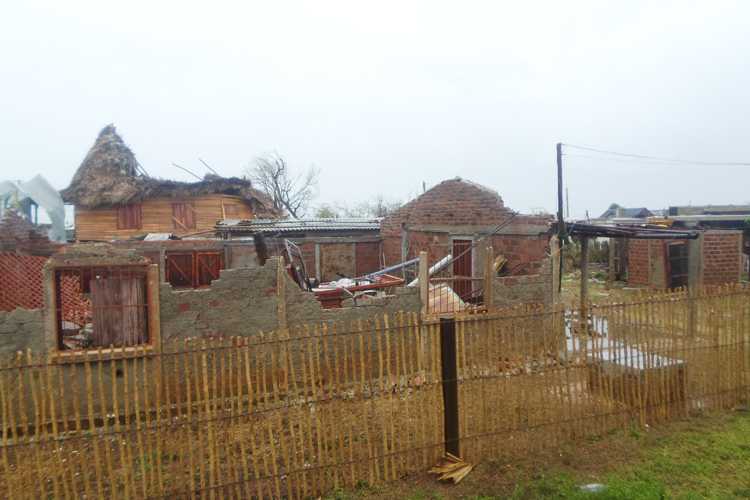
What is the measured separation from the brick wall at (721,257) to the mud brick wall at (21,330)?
19.0m

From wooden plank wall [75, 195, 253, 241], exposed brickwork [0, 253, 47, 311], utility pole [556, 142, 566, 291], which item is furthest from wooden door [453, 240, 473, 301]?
wooden plank wall [75, 195, 253, 241]

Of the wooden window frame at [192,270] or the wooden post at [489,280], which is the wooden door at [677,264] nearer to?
the wooden post at [489,280]

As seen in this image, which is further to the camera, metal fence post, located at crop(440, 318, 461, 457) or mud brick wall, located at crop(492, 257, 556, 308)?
mud brick wall, located at crop(492, 257, 556, 308)

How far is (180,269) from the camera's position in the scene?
39.2 ft

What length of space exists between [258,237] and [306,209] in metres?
40.1

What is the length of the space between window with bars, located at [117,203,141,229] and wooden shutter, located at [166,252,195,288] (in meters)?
13.1

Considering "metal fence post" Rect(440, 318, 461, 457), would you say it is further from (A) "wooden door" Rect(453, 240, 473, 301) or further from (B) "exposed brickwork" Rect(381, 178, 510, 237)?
(B) "exposed brickwork" Rect(381, 178, 510, 237)

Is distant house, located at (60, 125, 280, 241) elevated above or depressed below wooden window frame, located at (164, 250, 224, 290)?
above

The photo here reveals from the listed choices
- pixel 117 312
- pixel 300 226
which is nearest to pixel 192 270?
pixel 117 312

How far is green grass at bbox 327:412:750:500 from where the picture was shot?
4383mm

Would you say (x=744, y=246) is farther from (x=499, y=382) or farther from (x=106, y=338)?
(x=106, y=338)

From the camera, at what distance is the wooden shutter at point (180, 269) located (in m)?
11.9

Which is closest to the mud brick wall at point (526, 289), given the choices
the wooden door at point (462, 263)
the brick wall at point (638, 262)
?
the wooden door at point (462, 263)

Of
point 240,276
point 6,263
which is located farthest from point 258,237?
point 6,263
